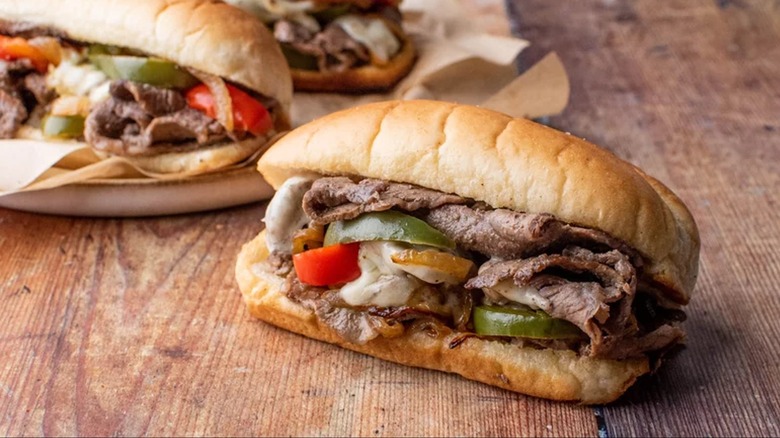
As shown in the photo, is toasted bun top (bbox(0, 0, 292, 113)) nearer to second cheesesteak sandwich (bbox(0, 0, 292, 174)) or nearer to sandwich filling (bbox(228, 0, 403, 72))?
second cheesesteak sandwich (bbox(0, 0, 292, 174))

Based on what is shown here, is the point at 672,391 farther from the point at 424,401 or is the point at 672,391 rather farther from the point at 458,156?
the point at 458,156

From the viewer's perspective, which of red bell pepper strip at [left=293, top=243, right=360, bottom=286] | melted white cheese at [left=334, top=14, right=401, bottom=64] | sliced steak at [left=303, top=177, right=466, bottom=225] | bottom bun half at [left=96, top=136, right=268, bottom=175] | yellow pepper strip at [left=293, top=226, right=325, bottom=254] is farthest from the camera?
melted white cheese at [left=334, top=14, right=401, bottom=64]

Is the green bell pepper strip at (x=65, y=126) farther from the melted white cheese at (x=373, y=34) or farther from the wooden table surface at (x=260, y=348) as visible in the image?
the melted white cheese at (x=373, y=34)

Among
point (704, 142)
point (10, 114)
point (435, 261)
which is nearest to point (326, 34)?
point (10, 114)

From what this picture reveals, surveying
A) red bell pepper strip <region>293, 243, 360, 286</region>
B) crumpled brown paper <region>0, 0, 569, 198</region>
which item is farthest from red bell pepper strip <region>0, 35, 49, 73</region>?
red bell pepper strip <region>293, 243, 360, 286</region>

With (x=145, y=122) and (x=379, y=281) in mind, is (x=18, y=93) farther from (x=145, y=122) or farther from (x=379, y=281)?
(x=379, y=281)

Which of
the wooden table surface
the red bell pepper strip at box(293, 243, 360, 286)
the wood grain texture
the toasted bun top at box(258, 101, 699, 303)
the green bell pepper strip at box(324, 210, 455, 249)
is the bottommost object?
the wood grain texture
